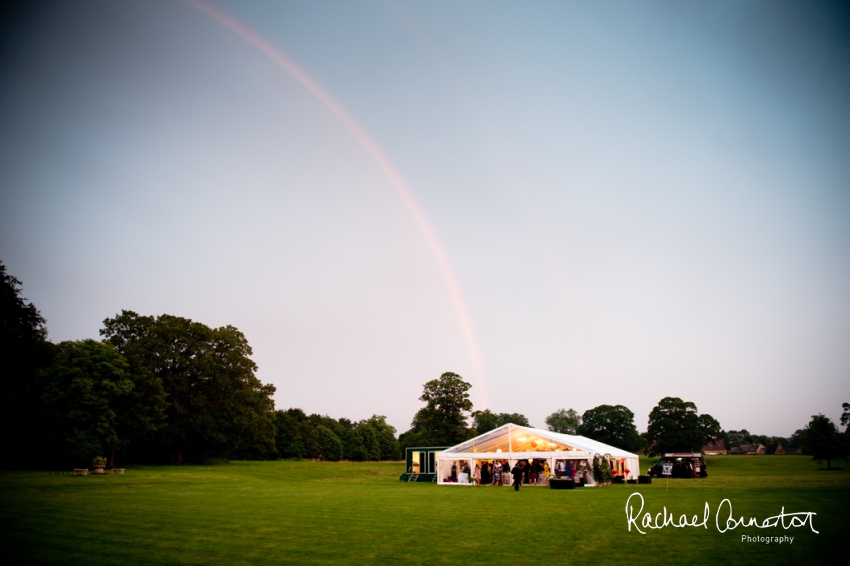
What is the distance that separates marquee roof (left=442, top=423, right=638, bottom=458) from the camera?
33.9 m

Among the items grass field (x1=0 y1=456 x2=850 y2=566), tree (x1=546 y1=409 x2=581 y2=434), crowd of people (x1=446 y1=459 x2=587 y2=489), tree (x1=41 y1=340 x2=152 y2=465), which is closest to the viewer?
grass field (x1=0 y1=456 x2=850 y2=566)

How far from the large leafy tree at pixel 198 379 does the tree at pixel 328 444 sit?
137 feet

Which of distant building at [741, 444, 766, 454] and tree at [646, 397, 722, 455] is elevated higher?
tree at [646, 397, 722, 455]

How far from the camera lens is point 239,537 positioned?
11805 mm

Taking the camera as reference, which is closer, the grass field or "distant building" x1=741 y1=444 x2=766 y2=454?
the grass field

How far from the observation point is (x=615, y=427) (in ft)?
322

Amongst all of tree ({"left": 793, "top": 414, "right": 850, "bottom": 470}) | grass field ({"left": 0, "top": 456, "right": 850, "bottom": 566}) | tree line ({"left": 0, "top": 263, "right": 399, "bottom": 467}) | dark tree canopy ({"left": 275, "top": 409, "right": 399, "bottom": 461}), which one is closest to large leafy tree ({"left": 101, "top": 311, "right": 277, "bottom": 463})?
tree line ({"left": 0, "top": 263, "right": 399, "bottom": 467})

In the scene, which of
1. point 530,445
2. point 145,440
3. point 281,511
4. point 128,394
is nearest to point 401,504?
point 281,511

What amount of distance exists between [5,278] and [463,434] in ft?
151

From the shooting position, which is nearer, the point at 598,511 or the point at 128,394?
the point at 598,511

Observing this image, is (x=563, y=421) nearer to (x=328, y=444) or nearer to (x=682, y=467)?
(x=328, y=444)

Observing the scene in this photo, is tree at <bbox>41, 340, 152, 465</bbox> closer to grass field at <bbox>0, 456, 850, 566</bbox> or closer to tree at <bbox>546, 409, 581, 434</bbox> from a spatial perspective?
grass field at <bbox>0, 456, 850, 566</bbox>

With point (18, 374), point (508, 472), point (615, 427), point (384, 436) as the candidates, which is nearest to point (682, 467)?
point (508, 472)

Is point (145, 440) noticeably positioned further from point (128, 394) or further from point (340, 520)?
point (340, 520)
